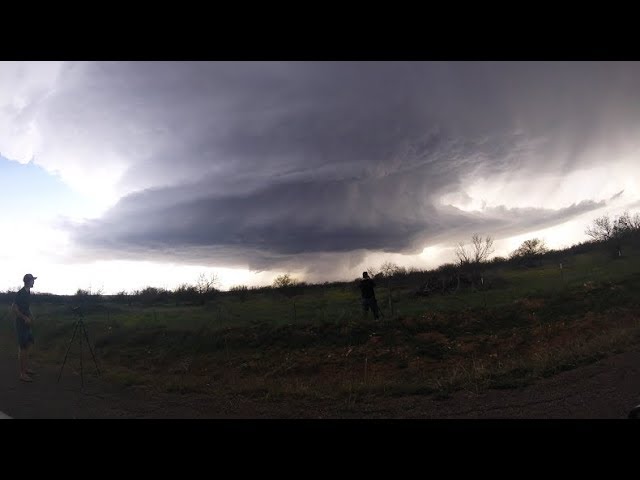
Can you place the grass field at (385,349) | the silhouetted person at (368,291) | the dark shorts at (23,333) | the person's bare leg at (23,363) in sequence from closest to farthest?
the grass field at (385,349) < the dark shorts at (23,333) < the person's bare leg at (23,363) < the silhouetted person at (368,291)

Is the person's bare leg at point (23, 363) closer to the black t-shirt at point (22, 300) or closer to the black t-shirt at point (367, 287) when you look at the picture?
the black t-shirt at point (22, 300)

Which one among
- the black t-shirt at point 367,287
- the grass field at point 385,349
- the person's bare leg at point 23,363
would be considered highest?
the black t-shirt at point 367,287

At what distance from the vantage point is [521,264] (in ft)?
198

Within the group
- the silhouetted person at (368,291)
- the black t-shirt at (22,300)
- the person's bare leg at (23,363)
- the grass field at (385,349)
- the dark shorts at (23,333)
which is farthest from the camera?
the silhouetted person at (368,291)

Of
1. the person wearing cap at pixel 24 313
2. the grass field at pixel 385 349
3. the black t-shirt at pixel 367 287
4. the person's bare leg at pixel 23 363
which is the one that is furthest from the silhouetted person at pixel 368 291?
the person's bare leg at pixel 23 363

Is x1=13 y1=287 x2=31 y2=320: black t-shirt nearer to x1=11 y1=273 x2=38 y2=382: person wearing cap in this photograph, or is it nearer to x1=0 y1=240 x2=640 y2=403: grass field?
x1=11 y1=273 x2=38 y2=382: person wearing cap

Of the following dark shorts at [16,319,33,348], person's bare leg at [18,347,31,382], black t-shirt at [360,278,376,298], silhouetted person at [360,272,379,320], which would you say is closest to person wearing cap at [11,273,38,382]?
dark shorts at [16,319,33,348]

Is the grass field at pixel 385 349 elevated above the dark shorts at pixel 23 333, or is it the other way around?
the dark shorts at pixel 23 333

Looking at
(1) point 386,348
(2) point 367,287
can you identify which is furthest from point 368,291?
(1) point 386,348

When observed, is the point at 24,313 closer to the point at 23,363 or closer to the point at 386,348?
the point at 23,363

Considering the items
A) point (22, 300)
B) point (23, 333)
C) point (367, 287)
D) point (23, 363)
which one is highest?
point (22, 300)

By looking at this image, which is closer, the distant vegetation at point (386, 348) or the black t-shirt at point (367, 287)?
the distant vegetation at point (386, 348)
